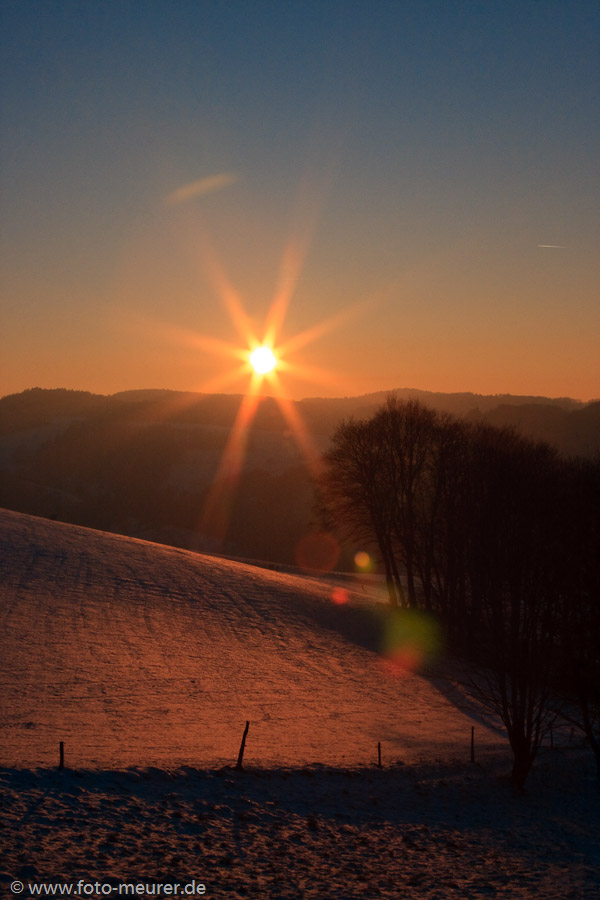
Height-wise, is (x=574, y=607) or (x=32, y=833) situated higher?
(x=574, y=607)

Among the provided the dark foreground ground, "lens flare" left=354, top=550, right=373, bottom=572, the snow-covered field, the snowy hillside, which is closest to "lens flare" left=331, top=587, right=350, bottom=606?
the snowy hillside

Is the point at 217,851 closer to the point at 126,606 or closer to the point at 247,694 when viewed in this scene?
the point at 247,694

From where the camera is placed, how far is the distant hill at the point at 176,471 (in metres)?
106

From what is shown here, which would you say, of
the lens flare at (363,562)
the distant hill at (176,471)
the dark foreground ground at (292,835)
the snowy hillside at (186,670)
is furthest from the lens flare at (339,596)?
the distant hill at (176,471)

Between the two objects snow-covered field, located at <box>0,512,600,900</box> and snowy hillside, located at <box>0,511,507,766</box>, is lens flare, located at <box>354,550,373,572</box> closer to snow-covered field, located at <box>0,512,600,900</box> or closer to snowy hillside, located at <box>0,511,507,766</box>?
snowy hillside, located at <box>0,511,507,766</box>

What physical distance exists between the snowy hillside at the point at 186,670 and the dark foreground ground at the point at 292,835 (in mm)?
1629

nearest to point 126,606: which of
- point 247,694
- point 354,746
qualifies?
point 247,694

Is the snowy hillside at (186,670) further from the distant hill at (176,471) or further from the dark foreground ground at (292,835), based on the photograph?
the distant hill at (176,471)

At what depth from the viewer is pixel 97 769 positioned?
14742mm

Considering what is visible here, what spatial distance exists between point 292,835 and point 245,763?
152 inches

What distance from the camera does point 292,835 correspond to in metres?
13.4

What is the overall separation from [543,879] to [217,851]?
227 inches

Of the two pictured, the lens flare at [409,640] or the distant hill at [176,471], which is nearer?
the lens flare at [409,640]

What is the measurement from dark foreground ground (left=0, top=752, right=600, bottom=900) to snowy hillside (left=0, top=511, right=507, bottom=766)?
1629 mm
